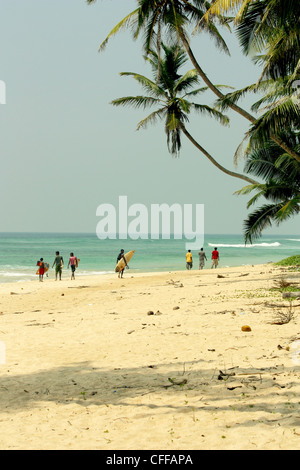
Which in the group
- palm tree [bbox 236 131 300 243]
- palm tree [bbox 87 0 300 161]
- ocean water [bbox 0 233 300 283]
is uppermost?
palm tree [bbox 87 0 300 161]

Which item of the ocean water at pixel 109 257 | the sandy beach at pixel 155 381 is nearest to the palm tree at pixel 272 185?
the sandy beach at pixel 155 381

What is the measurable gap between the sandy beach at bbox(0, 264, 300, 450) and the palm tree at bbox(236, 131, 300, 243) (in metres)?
7.61

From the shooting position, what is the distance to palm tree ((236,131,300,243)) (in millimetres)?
16938

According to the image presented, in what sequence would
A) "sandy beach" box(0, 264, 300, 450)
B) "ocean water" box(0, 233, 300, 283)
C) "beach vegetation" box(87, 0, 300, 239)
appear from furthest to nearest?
"ocean water" box(0, 233, 300, 283) < "beach vegetation" box(87, 0, 300, 239) < "sandy beach" box(0, 264, 300, 450)

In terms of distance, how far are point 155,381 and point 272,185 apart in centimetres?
1292

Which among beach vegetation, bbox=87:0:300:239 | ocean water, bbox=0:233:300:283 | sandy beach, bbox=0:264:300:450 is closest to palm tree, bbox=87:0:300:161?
beach vegetation, bbox=87:0:300:239

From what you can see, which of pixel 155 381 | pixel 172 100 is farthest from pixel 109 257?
pixel 155 381

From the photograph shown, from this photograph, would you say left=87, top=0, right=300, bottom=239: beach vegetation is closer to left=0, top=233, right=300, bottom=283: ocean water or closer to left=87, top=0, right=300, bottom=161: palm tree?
left=87, top=0, right=300, bottom=161: palm tree

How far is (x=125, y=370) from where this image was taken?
6.11m

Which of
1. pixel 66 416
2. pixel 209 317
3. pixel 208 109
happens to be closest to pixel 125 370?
pixel 66 416

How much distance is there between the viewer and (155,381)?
553 centimetres

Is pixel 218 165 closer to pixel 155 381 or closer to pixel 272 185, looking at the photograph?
pixel 272 185
